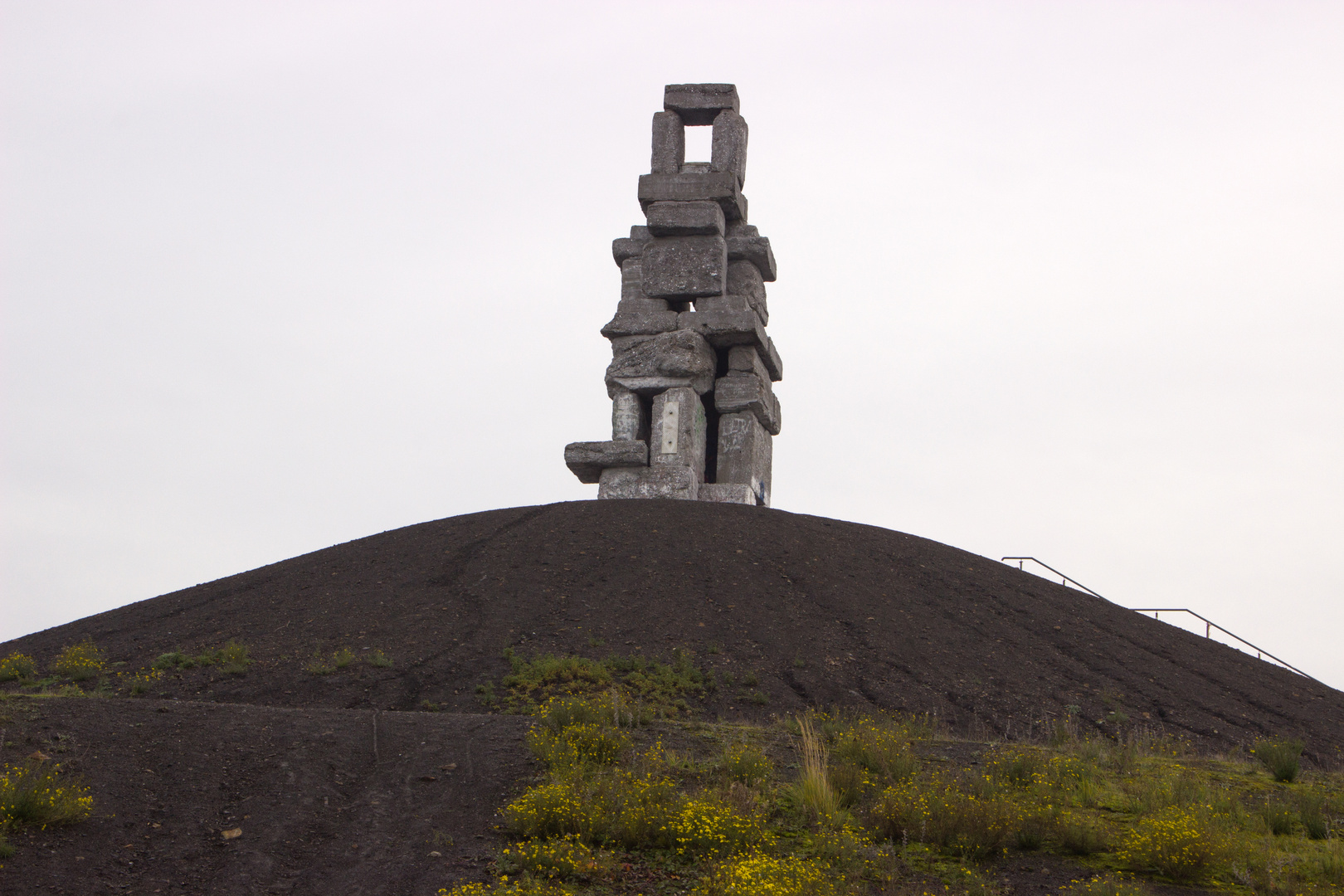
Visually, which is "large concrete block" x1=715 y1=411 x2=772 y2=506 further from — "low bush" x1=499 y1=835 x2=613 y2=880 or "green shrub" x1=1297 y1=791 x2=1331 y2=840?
"low bush" x1=499 y1=835 x2=613 y2=880

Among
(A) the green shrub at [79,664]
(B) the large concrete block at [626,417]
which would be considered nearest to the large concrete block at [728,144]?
(B) the large concrete block at [626,417]

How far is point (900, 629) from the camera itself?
15828 millimetres

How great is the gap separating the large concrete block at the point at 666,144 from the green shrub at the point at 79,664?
48.5ft

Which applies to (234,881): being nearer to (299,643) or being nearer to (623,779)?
(623,779)

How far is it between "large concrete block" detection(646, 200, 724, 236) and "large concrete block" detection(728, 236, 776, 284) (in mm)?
789

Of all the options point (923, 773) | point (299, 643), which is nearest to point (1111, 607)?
point (923, 773)

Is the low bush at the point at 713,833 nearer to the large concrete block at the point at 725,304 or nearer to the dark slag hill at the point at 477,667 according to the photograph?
the dark slag hill at the point at 477,667

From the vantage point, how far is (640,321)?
77.7ft

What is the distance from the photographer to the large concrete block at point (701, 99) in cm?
2470

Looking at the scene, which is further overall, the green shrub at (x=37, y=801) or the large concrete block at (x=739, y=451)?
the large concrete block at (x=739, y=451)

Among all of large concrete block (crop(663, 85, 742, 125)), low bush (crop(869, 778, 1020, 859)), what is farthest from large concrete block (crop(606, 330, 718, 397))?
low bush (crop(869, 778, 1020, 859))

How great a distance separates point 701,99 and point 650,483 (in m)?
8.46

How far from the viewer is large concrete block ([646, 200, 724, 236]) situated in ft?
77.5

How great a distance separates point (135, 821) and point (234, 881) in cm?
117
